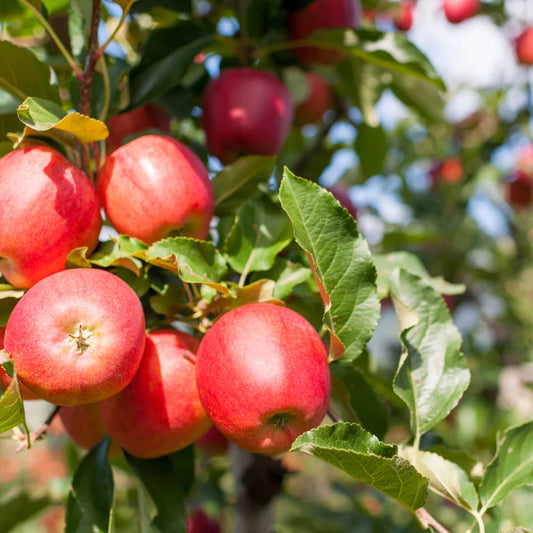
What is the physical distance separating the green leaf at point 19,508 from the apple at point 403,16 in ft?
7.25

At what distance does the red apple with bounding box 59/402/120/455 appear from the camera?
902mm

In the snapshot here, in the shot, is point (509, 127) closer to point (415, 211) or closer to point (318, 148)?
point (415, 211)

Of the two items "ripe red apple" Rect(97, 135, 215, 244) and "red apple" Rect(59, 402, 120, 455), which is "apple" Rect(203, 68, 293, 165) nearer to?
"ripe red apple" Rect(97, 135, 215, 244)

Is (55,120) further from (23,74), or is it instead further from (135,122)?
(135,122)

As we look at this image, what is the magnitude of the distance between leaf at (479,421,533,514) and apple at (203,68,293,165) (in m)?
0.69

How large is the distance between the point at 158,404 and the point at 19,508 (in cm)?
71

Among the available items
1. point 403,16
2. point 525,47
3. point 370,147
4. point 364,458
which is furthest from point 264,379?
point 525,47

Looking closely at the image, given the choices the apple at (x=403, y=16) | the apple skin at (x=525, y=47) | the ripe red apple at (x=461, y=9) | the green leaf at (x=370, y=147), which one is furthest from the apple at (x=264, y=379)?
the apple skin at (x=525, y=47)

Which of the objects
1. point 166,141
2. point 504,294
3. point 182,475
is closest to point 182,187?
point 166,141

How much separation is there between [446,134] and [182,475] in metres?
2.30

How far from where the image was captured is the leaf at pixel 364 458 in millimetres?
596

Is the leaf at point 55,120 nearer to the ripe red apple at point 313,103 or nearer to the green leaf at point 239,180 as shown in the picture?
the green leaf at point 239,180

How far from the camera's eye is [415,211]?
2.93 meters

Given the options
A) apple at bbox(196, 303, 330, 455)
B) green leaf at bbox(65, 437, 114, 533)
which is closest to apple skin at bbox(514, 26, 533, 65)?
apple at bbox(196, 303, 330, 455)
